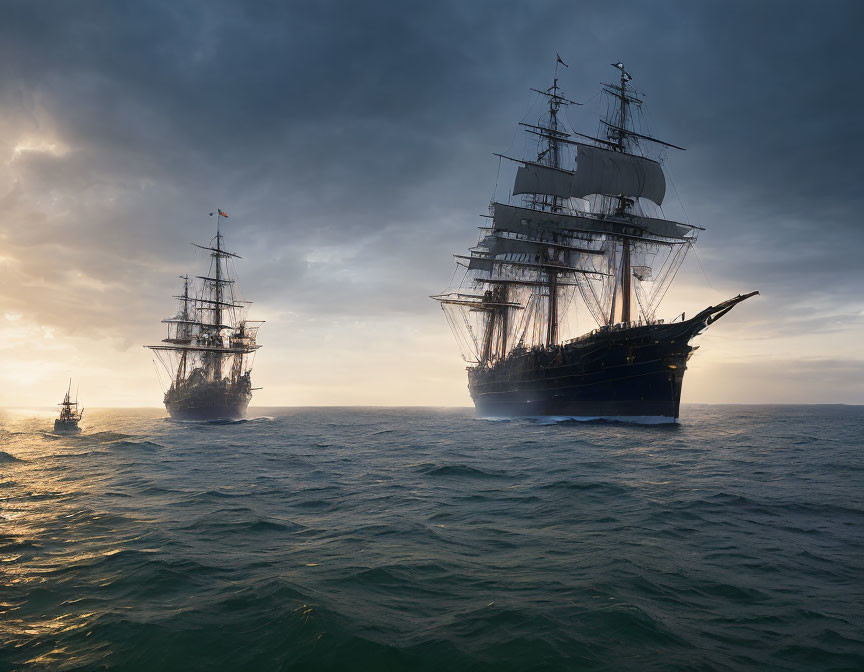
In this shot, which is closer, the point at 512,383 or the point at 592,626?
the point at 592,626

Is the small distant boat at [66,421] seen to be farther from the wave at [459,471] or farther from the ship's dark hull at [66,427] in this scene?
the wave at [459,471]


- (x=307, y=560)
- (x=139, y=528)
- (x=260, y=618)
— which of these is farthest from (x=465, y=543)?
(x=139, y=528)

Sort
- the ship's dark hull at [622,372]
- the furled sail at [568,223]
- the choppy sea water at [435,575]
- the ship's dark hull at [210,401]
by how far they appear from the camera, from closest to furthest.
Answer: the choppy sea water at [435,575] < the ship's dark hull at [622,372] < the furled sail at [568,223] < the ship's dark hull at [210,401]

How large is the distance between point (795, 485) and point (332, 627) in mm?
19662

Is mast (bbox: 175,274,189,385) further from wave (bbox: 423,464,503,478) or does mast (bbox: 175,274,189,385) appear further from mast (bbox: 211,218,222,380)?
wave (bbox: 423,464,503,478)

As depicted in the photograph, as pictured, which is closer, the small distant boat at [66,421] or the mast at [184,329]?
the small distant boat at [66,421]

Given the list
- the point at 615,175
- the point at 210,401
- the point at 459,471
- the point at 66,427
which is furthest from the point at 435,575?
the point at 210,401

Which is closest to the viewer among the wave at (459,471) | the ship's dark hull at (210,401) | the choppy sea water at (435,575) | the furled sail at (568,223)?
the choppy sea water at (435,575)

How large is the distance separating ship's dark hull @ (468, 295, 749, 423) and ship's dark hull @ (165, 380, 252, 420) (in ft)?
203

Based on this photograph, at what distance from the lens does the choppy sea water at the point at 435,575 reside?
6031mm

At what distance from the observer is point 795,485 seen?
1853 centimetres

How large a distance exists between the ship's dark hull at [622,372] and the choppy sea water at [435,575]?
34.1 metres

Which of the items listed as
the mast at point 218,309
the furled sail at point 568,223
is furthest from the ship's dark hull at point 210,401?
the furled sail at point 568,223

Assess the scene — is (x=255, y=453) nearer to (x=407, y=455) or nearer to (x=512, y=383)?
(x=407, y=455)
